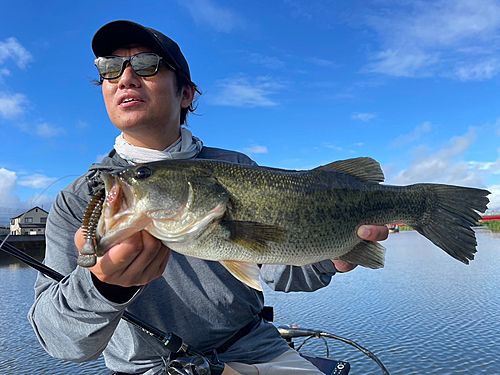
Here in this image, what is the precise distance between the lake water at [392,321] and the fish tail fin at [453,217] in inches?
347

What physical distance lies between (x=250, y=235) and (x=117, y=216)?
0.80 meters

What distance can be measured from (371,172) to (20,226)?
60677 millimetres

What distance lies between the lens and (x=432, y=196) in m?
3.08

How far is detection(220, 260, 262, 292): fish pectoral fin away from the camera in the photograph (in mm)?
2445

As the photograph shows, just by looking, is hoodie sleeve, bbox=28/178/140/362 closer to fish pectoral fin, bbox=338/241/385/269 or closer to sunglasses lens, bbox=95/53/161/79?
sunglasses lens, bbox=95/53/161/79

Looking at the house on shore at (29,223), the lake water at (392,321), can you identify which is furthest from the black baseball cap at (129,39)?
the house on shore at (29,223)

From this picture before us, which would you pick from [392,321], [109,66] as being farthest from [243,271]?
[392,321]

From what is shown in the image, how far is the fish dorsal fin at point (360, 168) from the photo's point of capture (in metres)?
2.99

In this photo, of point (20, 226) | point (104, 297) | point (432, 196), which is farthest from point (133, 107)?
point (20, 226)

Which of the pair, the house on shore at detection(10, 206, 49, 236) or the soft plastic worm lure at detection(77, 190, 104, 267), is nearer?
the soft plastic worm lure at detection(77, 190, 104, 267)

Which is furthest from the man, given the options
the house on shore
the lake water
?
the house on shore

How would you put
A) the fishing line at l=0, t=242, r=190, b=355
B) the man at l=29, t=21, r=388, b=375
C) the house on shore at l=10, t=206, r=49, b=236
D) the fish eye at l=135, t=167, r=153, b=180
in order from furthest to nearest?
1. the house on shore at l=10, t=206, r=49, b=236
2. the man at l=29, t=21, r=388, b=375
3. the fishing line at l=0, t=242, r=190, b=355
4. the fish eye at l=135, t=167, r=153, b=180

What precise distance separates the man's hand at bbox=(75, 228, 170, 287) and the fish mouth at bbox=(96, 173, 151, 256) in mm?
41

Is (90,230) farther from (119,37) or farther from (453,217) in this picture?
(453,217)
